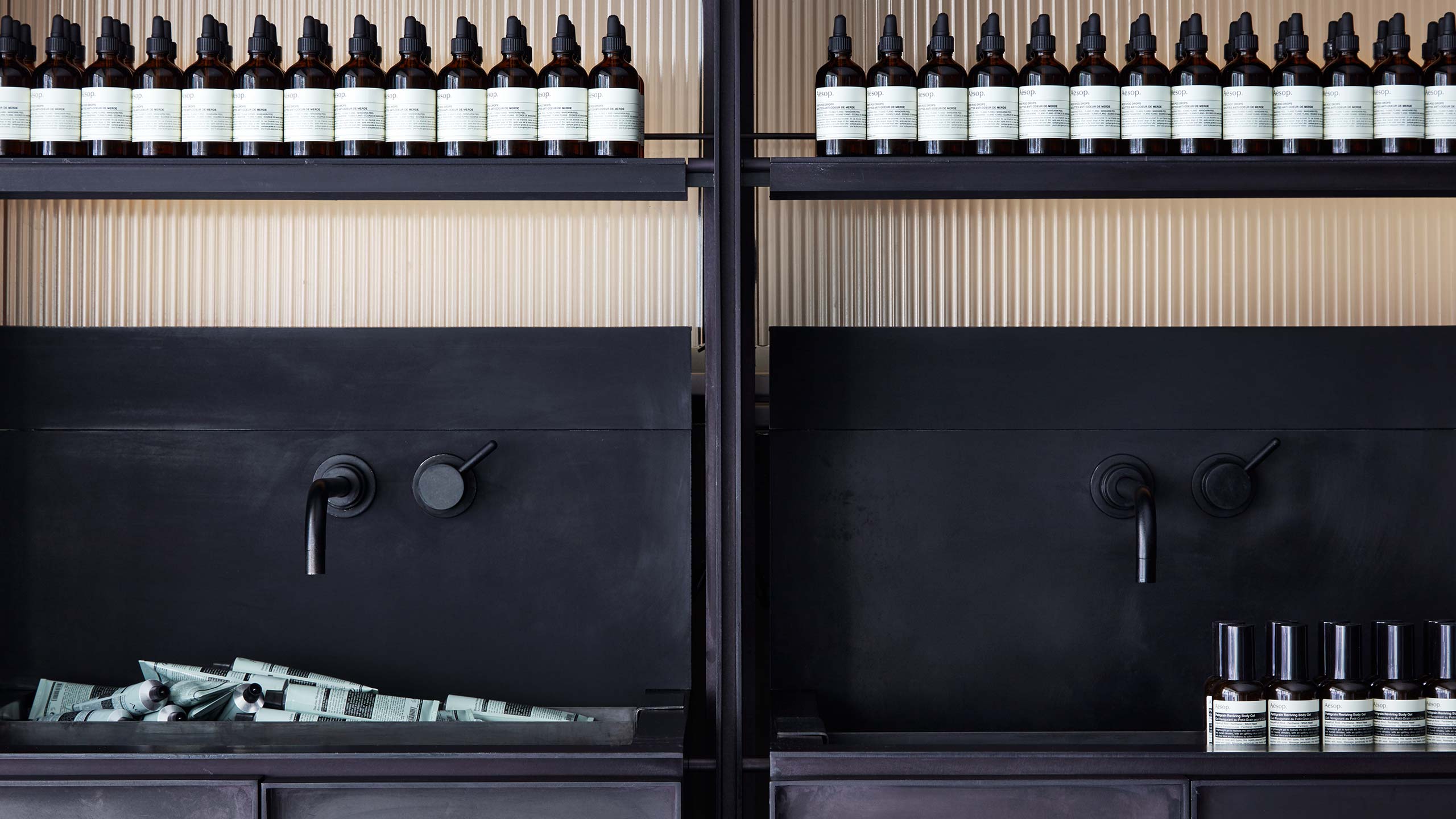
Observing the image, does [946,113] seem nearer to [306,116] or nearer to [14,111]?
[306,116]

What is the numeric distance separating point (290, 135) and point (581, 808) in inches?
36.1

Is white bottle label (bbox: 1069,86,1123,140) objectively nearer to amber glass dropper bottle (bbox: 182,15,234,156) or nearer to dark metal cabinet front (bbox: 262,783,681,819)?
dark metal cabinet front (bbox: 262,783,681,819)

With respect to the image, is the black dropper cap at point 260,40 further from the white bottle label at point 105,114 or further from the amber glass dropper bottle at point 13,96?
the amber glass dropper bottle at point 13,96

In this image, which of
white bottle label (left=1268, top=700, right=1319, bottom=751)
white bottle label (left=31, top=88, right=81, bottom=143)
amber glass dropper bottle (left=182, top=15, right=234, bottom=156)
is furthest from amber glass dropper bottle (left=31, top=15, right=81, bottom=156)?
white bottle label (left=1268, top=700, right=1319, bottom=751)

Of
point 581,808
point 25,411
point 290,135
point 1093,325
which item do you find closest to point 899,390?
point 1093,325

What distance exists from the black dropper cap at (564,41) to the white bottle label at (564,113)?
0.07 metres

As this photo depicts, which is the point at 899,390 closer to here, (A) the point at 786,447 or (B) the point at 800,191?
(A) the point at 786,447

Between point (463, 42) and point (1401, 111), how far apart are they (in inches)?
47.6

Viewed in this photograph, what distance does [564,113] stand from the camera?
1450 millimetres

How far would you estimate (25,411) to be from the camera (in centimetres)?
169

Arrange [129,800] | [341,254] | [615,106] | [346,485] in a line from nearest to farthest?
[129,800], [615,106], [346,485], [341,254]

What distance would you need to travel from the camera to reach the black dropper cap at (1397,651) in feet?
4.60

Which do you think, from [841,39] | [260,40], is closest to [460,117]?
[260,40]

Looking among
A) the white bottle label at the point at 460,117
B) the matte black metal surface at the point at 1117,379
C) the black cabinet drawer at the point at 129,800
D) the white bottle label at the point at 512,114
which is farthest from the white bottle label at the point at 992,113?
the black cabinet drawer at the point at 129,800
